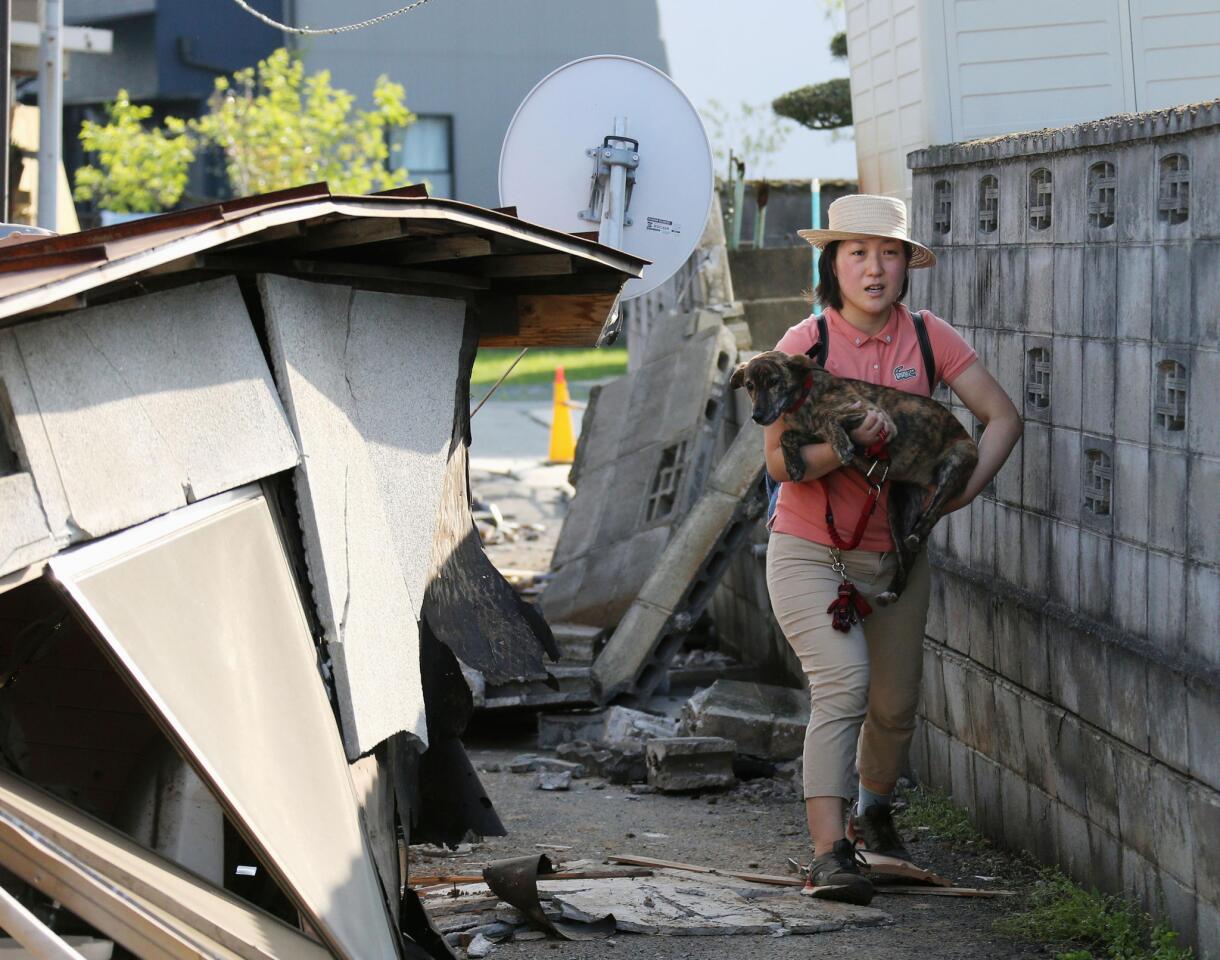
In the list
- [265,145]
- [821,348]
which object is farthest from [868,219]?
[265,145]

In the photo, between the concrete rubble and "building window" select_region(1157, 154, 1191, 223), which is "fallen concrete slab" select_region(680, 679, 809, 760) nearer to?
the concrete rubble

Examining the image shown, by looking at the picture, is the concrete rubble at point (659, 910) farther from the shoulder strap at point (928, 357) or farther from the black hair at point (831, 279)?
the black hair at point (831, 279)

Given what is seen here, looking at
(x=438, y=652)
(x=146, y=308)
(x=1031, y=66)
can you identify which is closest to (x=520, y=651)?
(x=438, y=652)

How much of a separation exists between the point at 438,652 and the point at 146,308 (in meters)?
1.88

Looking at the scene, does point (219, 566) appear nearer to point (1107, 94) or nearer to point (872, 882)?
point (872, 882)

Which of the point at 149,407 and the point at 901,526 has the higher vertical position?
the point at 149,407

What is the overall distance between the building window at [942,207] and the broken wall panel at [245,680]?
3.55 metres

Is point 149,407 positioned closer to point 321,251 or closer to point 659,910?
point 321,251

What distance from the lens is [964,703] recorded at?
6.41 meters

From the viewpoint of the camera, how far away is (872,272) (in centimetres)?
527

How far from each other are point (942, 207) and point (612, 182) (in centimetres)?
150

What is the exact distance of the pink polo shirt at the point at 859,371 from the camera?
5316 mm

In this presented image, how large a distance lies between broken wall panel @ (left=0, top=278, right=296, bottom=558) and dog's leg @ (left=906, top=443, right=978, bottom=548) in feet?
7.02

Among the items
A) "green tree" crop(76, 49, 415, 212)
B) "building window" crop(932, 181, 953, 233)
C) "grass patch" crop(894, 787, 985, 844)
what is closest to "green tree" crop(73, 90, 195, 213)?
"green tree" crop(76, 49, 415, 212)
